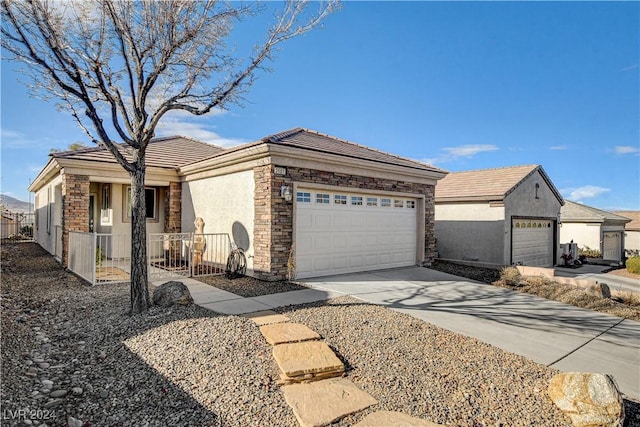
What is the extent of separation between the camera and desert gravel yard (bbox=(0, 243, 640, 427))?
3086mm

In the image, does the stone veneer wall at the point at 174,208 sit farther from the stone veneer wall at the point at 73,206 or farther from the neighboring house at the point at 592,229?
the neighboring house at the point at 592,229

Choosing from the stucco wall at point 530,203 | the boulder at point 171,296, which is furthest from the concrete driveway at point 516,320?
the stucco wall at point 530,203

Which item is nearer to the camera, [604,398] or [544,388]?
[604,398]

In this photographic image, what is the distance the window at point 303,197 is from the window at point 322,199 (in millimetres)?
299

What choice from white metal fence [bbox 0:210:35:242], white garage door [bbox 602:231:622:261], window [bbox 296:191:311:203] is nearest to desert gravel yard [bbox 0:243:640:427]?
window [bbox 296:191:311:203]

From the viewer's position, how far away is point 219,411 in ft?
9.91

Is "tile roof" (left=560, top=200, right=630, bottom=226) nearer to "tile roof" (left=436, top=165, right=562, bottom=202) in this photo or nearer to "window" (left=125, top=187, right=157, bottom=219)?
"tile roof" (left=436, top=165, right=562, bottom=202)

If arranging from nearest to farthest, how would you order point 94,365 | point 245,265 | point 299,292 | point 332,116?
point 94,365 < point 299,292 < point 245,265 < point 332,116

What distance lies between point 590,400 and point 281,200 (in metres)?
6.61

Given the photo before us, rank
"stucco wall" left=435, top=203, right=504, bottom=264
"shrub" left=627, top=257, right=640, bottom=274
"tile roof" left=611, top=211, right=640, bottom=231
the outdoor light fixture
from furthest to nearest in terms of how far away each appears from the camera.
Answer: "tile roof" left=611, top=211, right=640, bottom=231 < "shrub" left=627, top=257, right=640, bottom=274 < "stucco wall" left=435, top=203, right=504, bottom=264 < the outdoor light fixture

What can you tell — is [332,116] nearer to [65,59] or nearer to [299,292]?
[299,292]

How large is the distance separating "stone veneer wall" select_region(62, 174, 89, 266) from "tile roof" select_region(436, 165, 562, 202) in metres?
13.5

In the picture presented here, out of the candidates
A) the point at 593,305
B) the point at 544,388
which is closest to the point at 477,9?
the point at 593,305

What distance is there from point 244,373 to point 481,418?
2.35 metres
